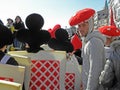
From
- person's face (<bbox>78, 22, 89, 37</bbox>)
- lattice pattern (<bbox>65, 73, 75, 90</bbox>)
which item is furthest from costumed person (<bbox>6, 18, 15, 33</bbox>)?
person's face (<bbox>78, 22, 89, 37</bbox>)

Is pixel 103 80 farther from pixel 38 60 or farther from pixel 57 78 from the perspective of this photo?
pixel 38 60

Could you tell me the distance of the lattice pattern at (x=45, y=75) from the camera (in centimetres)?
330

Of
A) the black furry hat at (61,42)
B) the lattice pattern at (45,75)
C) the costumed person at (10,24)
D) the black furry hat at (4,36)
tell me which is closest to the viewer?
the black furry hat at (4,36)

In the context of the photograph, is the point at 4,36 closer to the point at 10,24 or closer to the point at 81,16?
the point at 81,16

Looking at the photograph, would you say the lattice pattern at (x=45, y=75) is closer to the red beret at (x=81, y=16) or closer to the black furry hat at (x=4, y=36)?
the black furry hat at (x=4, y=36)

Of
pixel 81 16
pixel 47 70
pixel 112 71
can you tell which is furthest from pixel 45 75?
pixel 81 16

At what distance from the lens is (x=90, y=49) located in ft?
11.6

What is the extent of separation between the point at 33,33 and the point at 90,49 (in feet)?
2.14

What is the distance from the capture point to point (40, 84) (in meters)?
3.33

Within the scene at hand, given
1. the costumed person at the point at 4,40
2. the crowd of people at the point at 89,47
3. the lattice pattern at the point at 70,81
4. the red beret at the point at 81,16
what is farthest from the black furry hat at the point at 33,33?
the lattice pattern at the point at 70,81

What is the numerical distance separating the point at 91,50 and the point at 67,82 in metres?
0.66

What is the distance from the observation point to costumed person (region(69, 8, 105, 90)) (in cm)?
353

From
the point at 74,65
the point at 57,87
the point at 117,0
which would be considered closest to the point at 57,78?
the point at 57,87

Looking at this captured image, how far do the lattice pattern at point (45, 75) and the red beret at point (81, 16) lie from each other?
609 millimetres
